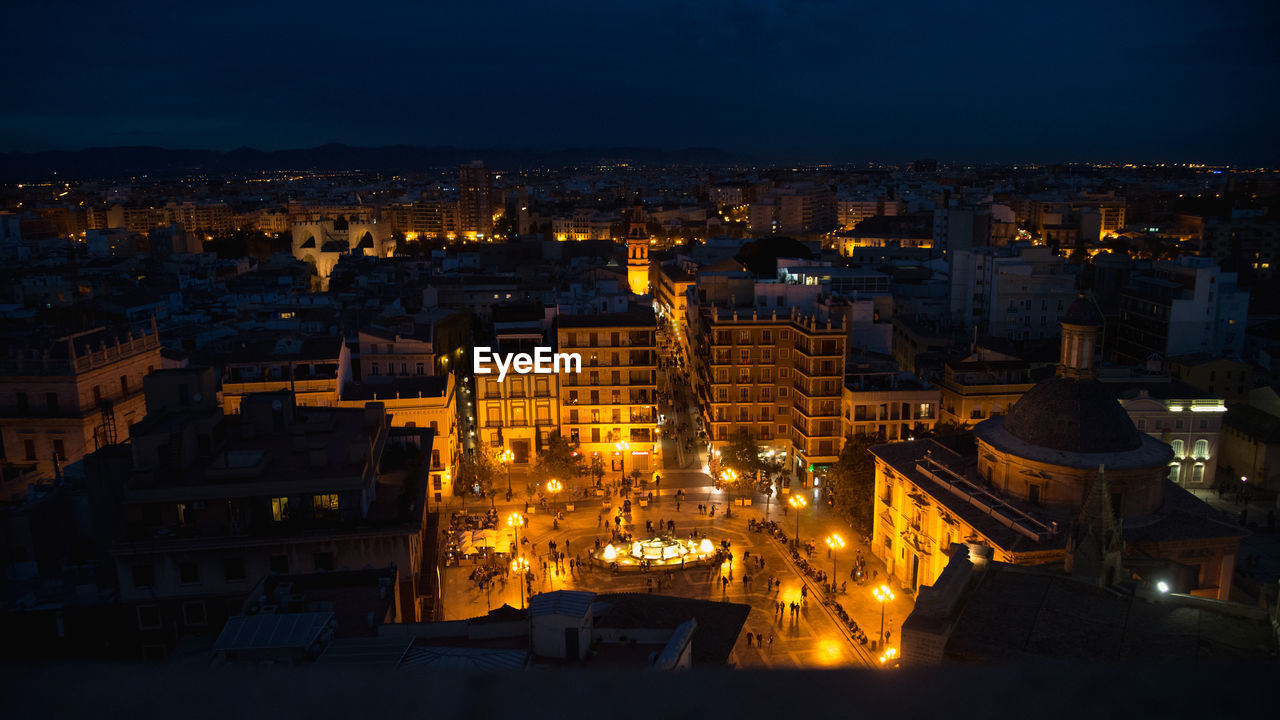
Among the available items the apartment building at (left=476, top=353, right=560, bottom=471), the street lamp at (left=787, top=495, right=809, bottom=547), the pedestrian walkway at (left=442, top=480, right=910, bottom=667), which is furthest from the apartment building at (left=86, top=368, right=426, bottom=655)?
the apartment building at (left=476, top=353, right=560, bottom=471)

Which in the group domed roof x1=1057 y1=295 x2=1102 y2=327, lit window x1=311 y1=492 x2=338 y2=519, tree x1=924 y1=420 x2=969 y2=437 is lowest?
tree x1=924 y1=420 x2=969 y2=437

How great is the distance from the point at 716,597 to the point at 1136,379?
23541mm

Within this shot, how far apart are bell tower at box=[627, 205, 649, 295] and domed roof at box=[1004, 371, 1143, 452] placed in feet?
172

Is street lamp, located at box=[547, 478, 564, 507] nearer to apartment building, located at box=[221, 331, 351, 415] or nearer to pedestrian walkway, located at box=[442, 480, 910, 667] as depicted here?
pedestrian walkway, located at box=[442, 480, 910, 667]

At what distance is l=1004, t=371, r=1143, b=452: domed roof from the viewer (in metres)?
27.7

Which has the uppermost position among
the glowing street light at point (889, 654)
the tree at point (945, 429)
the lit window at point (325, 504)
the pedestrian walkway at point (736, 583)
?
the lit window at point (325, 504)

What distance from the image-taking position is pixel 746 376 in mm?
42344

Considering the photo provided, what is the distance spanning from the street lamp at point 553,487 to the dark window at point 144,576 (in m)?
19.7

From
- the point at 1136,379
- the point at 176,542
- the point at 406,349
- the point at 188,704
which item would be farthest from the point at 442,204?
the point at 188,704

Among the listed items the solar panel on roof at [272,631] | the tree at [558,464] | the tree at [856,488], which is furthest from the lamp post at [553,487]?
the solar panel on roof at [272,631]

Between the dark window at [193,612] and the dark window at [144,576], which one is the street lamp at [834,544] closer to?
the dark window at [193,612]

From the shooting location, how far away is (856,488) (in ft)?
112

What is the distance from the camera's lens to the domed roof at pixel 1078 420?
2770cm

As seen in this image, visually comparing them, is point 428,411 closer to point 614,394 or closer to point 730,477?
point 614,394
